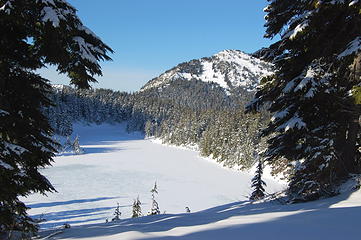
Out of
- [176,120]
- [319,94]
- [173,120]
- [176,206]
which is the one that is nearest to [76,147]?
[176,206]

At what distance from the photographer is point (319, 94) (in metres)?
7.49

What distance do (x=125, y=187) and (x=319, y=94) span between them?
4119 centimetres

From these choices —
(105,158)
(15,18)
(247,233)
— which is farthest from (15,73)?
(105,158)

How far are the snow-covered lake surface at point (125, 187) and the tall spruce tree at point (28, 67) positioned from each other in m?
24.3

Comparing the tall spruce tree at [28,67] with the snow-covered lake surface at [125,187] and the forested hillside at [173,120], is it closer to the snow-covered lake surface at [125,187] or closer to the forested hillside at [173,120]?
the forested hillside at [173,120]

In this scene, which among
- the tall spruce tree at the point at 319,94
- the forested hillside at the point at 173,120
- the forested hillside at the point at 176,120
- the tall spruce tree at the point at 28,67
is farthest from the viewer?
the forested hillside at the point at 173,120

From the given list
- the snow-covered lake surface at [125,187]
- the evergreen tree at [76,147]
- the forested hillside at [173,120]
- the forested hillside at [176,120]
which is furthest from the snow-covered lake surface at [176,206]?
the evergreen tree at [76,147]

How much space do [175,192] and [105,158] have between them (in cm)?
3797

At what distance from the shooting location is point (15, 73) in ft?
19.7

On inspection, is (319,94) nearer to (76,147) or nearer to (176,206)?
(176,206)

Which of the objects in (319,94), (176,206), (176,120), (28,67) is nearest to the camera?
(28,67)

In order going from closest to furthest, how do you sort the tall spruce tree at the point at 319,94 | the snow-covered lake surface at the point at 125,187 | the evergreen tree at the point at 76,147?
1. the tall spruce tree at the point at 319,94
2. the snow-covered lake surface at the point at 125,187
3. the evergreen tree at the point at 76,147

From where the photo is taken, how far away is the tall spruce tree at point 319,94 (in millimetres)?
7062

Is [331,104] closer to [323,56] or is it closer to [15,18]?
[323,56]
